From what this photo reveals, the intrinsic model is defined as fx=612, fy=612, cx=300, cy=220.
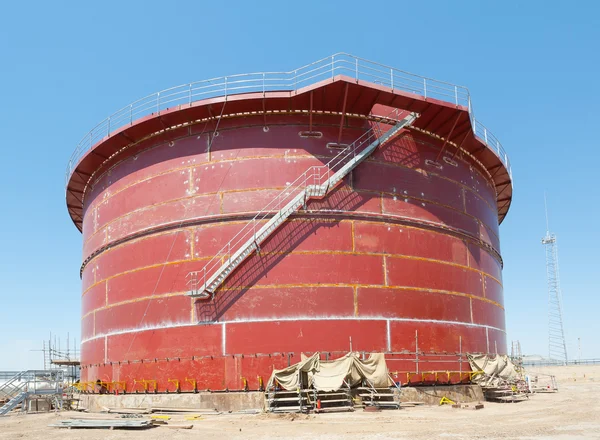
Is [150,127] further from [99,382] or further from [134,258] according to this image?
[99,382]

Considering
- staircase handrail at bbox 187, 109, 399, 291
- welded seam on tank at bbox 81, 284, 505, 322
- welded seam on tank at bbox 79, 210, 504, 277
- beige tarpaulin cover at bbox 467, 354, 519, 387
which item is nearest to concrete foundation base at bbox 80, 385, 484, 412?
beige tarpaulin cover at bbox 467, 354, 519, 387

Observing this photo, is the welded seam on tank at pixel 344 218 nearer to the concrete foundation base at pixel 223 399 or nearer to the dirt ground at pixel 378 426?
the concrete foundation base at pixel 223 399

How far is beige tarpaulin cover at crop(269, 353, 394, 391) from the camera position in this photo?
20703 millimetres

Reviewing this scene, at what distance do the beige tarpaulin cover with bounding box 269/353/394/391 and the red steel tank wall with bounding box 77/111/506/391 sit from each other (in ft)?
3.75

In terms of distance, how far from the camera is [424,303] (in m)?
24.5

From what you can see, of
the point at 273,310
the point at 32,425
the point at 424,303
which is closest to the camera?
the point at 32,425

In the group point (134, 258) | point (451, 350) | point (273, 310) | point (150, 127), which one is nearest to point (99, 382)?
point (134, 258)

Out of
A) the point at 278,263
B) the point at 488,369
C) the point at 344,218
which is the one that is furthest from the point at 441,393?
the point at 278,263

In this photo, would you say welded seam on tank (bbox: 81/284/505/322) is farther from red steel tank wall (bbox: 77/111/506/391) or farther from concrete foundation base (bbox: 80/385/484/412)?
concrete foundation base (bbox: 80/385/484/412)

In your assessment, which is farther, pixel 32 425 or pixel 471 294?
pixel 471 294

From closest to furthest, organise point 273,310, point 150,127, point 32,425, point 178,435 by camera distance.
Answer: point 178,435 < point 32,425 < point 273,310 < point 150,127

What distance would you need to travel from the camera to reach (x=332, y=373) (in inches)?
825

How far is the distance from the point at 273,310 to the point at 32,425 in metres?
8.83

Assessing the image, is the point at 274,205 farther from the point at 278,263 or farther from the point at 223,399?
the point at 223,399
